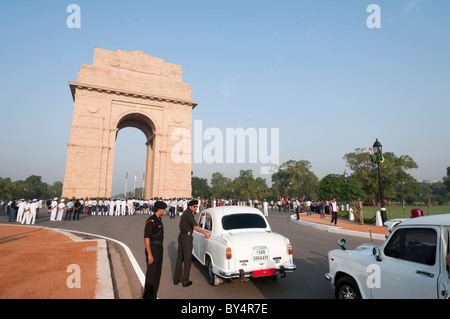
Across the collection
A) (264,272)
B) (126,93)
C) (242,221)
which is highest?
(126,93)

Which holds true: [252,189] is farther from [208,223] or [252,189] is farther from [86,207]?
[208,223]

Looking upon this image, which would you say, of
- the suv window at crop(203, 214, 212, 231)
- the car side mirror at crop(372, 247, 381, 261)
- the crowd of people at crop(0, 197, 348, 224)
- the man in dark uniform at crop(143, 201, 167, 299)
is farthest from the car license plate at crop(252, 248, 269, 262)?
the crowd of people at crop(0, 197, 348, 224)

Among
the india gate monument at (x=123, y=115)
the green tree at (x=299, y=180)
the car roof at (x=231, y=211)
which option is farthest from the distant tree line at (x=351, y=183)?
the car roof at (x=231, y=211)

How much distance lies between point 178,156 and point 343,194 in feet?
186

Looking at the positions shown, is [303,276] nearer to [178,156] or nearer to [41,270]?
[41,270]

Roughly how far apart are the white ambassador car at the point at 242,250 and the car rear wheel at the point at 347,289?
1.10 meters

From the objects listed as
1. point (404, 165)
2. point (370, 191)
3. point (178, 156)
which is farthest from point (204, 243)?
point (404, 165)

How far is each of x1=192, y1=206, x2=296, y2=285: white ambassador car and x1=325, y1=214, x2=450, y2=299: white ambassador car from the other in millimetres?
1270

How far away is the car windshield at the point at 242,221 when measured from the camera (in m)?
5.40

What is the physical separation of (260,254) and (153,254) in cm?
193

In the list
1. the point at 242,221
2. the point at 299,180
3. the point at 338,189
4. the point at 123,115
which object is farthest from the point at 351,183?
the point at 242,221

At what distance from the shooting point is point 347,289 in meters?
3.58

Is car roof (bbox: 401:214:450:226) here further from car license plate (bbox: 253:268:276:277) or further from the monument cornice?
the monument cornice

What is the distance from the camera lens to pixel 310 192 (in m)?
86.6
